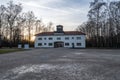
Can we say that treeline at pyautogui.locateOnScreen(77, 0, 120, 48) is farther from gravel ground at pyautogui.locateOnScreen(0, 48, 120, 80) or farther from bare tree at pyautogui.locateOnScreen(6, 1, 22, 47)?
gravel ground at pyautogui.locateOnScreen(0, 48, 120, 80)

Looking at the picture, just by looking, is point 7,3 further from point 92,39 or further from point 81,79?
point 81,79

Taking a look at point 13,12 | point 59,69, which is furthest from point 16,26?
point 59,69

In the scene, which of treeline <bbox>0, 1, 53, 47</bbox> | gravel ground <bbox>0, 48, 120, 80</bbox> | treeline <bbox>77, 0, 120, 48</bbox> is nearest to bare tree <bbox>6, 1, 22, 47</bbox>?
treeline <bbox>0, 1, 53, 47</bbox>

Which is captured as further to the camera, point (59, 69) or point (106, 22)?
point (106, 22)

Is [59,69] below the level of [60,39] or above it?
below

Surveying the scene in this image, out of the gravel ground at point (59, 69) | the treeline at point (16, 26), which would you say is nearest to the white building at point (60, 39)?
the treeline at point (16, 26)

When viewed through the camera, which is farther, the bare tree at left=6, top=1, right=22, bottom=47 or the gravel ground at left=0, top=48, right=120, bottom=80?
the bare tree at left=6, top=1, right=22, bottom=47

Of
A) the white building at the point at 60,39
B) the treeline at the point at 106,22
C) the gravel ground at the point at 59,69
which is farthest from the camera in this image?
the white building at the point at 60,39

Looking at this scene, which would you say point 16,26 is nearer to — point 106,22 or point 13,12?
point 13,12

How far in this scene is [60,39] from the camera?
63.6 m

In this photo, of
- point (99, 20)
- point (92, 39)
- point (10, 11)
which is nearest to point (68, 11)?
point (99, 20)

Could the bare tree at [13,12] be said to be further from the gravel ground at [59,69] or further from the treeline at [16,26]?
the gravel ground at [59,69]

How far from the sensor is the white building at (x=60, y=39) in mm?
62438

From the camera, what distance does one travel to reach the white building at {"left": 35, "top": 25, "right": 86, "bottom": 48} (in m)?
62.4
